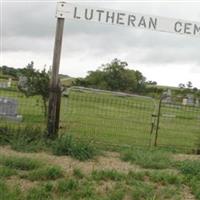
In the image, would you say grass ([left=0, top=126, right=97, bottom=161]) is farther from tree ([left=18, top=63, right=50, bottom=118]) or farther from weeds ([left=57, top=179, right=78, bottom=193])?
tree ([left=18, top=63, right=50, bottom=118])

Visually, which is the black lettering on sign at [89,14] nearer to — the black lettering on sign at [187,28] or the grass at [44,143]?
the black lettering on sign at [187,28]

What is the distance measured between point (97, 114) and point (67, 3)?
3.95m

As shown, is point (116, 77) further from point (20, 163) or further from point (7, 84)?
point (20, 163)

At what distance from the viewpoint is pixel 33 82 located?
14719 mm

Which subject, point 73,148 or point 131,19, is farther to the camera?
point 131,19

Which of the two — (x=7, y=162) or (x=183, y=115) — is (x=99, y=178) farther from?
(x=183, y=115)

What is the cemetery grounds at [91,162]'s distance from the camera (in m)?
6.25

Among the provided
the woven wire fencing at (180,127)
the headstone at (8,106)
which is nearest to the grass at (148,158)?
the woven wire fencing at (180,127)

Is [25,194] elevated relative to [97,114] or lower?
lower

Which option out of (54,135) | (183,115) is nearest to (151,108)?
(183,115)

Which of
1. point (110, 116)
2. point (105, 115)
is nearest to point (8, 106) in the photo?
point (110, 116)

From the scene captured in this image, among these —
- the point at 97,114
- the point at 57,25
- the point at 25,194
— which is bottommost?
the point at 25,194

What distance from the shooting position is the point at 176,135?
16250mm

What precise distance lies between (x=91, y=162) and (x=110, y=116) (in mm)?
4727
